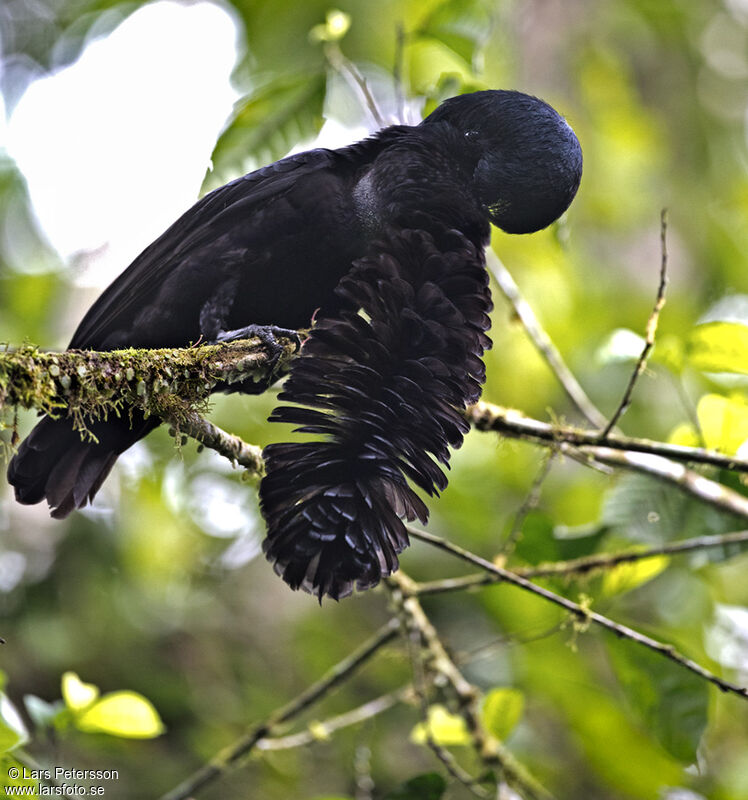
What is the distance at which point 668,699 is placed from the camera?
84.1 inches

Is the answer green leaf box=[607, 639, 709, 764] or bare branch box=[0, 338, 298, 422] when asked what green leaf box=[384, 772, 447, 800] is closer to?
green leaf box=[607, 639, 709, 764]

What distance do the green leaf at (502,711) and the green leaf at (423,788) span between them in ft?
0.88

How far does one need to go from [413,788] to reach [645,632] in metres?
0.71

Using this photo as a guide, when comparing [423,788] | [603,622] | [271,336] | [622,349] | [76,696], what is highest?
[622,349]

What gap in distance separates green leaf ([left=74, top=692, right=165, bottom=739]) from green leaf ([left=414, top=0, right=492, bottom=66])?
6.28ft

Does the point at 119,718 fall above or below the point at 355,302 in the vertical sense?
below

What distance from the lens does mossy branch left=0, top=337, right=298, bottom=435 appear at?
1.24 metres

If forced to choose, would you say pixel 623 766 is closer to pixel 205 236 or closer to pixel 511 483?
pixel 511 483

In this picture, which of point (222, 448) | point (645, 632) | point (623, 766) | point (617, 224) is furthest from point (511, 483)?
point (222, 448)

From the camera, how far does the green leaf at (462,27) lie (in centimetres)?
223

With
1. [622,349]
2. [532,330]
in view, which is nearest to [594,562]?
[622,349]

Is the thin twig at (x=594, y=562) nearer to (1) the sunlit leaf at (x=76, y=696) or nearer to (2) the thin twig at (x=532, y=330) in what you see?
(2) the thin twig at (x=532, y=330)

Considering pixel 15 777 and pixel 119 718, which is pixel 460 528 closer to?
pixel 119 718

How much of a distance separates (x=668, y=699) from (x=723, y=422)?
2.38ft
